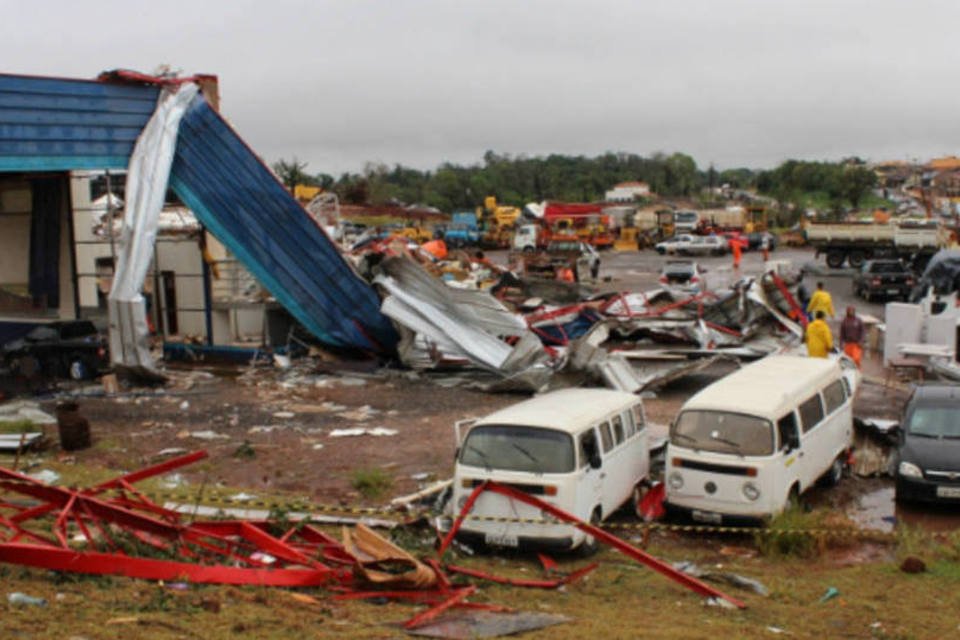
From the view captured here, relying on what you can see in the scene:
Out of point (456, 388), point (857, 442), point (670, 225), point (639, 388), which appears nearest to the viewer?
point (857, 442)

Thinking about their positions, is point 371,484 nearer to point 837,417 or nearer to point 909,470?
point 837,417

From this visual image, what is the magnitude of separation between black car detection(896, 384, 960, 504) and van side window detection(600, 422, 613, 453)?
11.9 ft

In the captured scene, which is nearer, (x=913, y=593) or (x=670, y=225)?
(x=913, y=593)

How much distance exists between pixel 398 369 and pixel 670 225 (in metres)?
50.6

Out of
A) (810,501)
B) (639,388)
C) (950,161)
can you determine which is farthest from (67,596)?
(950,161)

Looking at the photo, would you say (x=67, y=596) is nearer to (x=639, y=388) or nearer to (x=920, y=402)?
(x=920, y=402)

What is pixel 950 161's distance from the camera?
146m

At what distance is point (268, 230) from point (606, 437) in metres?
13.6

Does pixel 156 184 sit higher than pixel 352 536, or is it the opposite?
pixel 156 184

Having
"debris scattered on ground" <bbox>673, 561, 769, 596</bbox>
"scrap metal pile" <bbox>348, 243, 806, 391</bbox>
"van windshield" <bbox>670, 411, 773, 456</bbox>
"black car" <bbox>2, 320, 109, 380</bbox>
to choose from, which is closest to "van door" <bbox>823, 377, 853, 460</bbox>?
"van windshield" <bbox>670, 411, 773, 456</bbox>

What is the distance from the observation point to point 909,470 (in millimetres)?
12086

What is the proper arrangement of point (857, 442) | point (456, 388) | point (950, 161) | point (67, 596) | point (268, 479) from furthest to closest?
point (950, 161) → point (456, 388) → point (857, 442) → point (268, 479) → point (67, 596)

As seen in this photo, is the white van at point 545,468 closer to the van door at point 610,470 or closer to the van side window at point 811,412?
the van door at point 610,470

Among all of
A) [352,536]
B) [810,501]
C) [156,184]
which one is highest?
[156,184]
